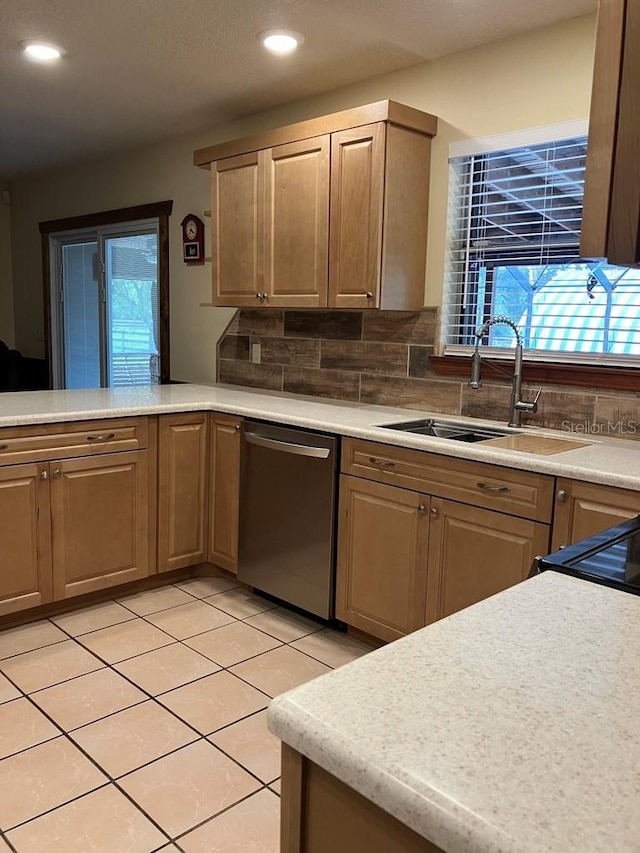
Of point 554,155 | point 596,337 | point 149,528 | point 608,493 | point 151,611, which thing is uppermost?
point 554,155

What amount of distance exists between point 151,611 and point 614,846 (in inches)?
113

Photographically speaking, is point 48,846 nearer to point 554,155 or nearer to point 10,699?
point 10,699

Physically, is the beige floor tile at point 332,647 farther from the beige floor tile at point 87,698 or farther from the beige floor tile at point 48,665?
the beige floor tile at point 48,665

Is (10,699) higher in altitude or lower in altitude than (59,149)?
lower

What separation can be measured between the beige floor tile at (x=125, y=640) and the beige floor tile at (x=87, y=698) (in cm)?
16

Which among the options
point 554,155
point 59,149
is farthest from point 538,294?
point 59,149

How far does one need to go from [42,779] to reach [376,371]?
2279mm

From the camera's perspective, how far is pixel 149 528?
3.35 meters

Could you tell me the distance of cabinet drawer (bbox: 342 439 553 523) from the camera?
229cm

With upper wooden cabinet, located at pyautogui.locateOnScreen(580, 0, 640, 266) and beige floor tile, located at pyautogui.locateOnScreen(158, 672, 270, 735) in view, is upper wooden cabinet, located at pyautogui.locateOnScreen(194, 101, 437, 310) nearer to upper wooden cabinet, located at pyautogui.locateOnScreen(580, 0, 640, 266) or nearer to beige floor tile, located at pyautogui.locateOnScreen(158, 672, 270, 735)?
beige floor tile, located at pyautogui.locateOnScreen(158, 672, 270, 735)

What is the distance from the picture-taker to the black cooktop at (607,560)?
1.15 metres

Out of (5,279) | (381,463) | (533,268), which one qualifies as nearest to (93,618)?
(381,463)

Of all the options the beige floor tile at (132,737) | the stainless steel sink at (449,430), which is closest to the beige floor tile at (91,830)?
the beige floor tile at (132,737)

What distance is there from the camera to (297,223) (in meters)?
3.41
